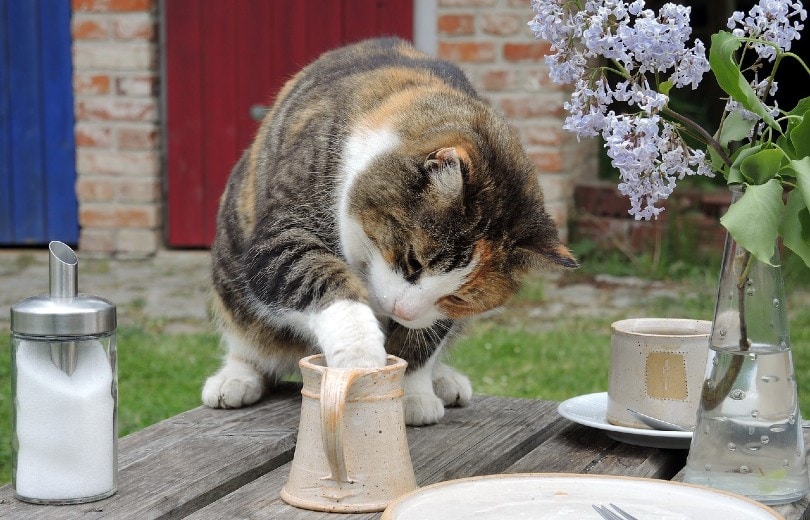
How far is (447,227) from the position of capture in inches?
68.4

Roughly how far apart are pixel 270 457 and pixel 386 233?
53 cm

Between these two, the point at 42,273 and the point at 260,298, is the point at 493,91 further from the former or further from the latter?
the point at 260,298

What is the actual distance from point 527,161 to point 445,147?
21cm

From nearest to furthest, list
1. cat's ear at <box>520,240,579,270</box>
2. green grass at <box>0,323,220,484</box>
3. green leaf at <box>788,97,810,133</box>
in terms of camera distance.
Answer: green leaf at <box>788,97,810,133</box> → cat's ear at <box>520,240,579,270</box> → green grass at <box>0,323,220,484</box>

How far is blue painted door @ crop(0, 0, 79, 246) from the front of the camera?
5414 mm

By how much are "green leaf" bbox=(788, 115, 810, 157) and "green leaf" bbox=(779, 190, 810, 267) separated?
5 centimetres

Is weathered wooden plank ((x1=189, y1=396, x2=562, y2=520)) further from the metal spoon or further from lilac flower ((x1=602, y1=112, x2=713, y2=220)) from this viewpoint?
lilac flower ((x1=602, y1=112, x2=713, y2=220))

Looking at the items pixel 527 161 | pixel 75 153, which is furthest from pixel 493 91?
pixel 527 161

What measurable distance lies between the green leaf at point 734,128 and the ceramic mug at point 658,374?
0.33 meters

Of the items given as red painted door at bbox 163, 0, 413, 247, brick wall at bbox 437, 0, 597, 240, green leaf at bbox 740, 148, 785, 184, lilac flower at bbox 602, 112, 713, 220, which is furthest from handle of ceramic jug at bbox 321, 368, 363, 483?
red painted door at bbox 163, 0, 413, 247

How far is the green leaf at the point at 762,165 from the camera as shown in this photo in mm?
1109

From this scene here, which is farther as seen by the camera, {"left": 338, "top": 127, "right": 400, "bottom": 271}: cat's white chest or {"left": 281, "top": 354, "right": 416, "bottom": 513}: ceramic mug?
{"left": 338, "top": 127, "right": 400, "bottom": 271}: cat's white chest

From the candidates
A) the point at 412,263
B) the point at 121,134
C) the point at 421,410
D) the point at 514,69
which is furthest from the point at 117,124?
the point at 421,410

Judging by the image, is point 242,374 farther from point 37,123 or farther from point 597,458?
point 37,123
